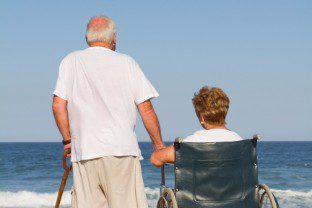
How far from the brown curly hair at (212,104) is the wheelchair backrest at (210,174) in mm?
130

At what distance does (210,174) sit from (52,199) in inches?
528

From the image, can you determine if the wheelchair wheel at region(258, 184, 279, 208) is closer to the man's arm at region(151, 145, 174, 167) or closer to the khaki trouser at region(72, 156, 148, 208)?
the man's arm at region(151, 145, 174, 167)

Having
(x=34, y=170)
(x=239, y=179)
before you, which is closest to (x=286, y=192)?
(x=34, y=170)

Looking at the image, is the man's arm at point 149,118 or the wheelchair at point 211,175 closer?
the man's arm at point 149,118

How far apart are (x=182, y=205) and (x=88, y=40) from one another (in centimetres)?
94

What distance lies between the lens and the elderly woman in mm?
3398

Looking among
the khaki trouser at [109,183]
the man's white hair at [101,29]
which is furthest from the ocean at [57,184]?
the man's white hair at [101,29]

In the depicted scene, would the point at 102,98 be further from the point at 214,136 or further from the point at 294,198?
the point at 294,198

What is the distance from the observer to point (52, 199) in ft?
54.0

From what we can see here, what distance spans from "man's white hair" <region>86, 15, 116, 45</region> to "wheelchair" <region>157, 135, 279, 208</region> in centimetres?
68

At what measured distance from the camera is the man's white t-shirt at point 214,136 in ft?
11.3

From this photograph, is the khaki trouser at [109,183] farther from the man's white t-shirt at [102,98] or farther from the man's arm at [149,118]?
the man's arm at [149,118]

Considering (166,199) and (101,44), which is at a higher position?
(101,44)

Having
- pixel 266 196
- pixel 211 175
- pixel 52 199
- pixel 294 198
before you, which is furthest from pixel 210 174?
pixel 52 199
